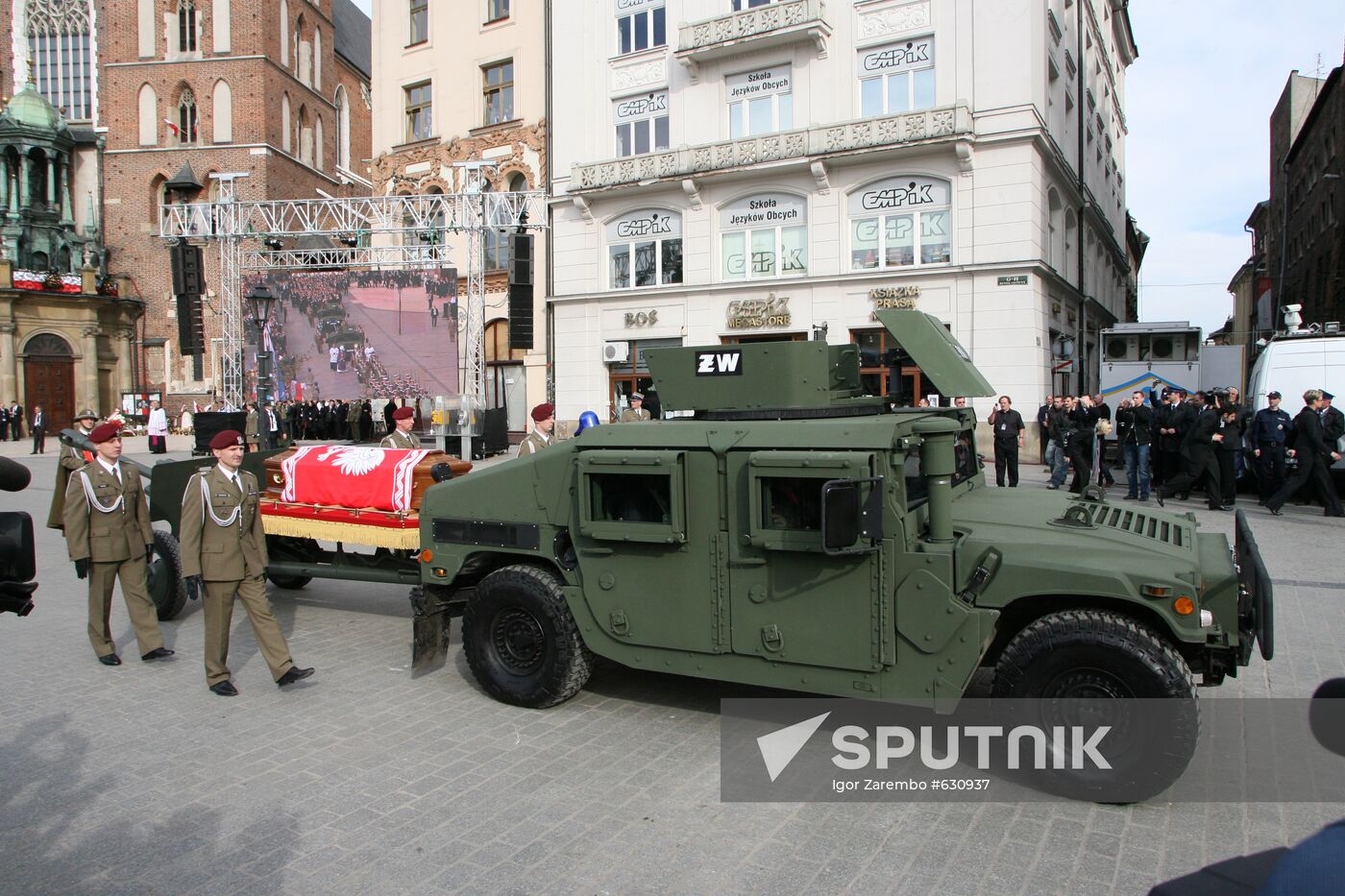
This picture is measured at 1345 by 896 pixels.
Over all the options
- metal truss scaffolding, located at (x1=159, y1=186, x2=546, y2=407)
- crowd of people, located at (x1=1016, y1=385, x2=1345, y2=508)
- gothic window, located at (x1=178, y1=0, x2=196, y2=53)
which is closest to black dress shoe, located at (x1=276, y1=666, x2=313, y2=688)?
crowd of people, located at (x1=1016, y1=385, x2=1345, y2=508)

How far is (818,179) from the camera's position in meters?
24.7

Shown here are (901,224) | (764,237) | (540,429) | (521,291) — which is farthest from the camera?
(764,237)

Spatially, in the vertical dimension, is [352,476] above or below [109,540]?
above

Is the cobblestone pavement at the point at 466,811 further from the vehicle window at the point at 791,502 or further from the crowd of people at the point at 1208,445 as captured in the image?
the crowd of people at the point at 1208,445

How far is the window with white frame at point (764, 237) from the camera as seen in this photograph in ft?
83.7

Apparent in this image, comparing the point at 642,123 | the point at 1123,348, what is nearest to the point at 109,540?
the point at 1123,348

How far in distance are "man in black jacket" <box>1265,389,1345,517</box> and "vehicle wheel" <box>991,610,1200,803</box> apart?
Answer: 10605 mm

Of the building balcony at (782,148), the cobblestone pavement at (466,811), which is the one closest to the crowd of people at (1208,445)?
the cobblestone pavement at (466,811)

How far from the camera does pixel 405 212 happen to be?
32.7m

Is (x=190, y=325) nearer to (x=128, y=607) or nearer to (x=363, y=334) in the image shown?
(x=363, y=334)

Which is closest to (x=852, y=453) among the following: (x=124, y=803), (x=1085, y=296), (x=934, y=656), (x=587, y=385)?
(x=934, y=656)

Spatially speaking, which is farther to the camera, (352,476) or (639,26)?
(639,26)

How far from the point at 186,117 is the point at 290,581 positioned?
4101 cm

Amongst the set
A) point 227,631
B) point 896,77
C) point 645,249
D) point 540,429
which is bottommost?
point 227,631
